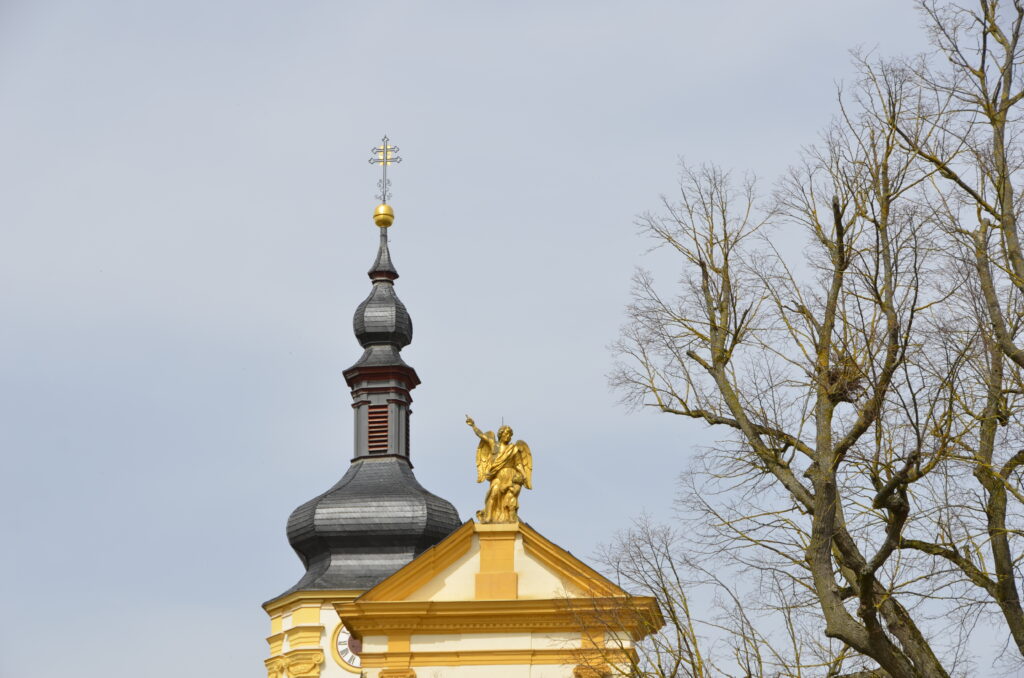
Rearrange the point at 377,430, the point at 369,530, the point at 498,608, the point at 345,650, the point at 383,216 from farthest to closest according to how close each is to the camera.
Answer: the point at 383,216 < the point at 377,430 < the point at 369,530 < the point at 345,650 < the point at 498,608

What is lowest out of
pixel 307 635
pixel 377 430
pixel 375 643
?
pixel 375 643

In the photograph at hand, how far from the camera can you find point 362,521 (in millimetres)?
46844

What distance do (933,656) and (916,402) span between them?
2358 mm

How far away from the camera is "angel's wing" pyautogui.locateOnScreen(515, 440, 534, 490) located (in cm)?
2933

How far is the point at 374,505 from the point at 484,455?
58.6 ft

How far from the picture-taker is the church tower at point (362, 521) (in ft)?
147

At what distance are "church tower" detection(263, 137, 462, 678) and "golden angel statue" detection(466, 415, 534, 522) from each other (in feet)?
49.1

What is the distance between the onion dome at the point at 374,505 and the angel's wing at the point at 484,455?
16.5 meters

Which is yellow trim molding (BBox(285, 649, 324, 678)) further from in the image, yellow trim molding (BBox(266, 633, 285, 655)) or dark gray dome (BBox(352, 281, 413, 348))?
dark gray dome (BBox(352, 281, 413, 348))

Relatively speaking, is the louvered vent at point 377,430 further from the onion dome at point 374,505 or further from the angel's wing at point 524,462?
the angel's wing at point 524,462

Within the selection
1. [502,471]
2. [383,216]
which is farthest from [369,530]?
[502,471]

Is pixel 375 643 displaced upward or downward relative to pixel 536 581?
downward

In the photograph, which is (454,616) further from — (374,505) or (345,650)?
(374,505)

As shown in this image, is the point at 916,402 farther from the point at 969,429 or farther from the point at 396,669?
the point at 396,669
